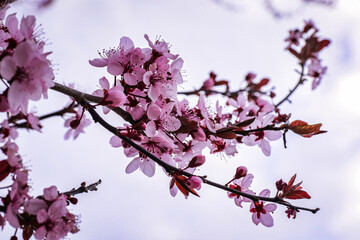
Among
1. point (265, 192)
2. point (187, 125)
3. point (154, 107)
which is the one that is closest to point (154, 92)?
point (154, 107)

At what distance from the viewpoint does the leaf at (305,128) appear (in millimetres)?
1538

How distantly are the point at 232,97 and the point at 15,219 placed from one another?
2372 mm

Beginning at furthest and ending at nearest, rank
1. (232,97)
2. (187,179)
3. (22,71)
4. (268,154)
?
(232,97) → (268,154) → (187,179) → (22,71)

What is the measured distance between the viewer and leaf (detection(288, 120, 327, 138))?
1538 mm

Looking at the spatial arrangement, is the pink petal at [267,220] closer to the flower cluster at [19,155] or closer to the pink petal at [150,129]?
the pink petal at [150,129]

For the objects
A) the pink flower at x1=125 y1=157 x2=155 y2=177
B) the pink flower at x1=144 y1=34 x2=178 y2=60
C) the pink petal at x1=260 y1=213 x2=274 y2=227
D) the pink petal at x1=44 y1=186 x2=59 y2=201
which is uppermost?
the pink flower at x1=144 y1=34 x2=178 y2=60

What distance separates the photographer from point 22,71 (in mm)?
1094

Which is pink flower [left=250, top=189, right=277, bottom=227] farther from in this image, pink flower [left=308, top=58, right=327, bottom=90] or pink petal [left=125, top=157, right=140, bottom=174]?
pink flower [left=308, top=58, right=327, bottom=90]

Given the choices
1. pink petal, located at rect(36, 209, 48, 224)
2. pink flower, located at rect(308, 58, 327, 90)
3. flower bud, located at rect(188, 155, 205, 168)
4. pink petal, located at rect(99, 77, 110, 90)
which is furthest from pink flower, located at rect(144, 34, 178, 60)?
pink flower, located at rect(308, 58, 327, 90)

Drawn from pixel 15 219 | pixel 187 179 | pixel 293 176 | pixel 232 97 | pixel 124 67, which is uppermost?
pixel 232 97

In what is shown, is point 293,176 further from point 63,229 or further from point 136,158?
point 63,229

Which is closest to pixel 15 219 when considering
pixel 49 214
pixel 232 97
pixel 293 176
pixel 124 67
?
pixel 49 214

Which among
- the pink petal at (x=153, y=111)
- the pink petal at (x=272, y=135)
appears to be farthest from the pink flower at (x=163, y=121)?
the pink petal at (x=272, y=135)

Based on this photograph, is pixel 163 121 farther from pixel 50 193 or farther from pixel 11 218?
pixel 11 218
